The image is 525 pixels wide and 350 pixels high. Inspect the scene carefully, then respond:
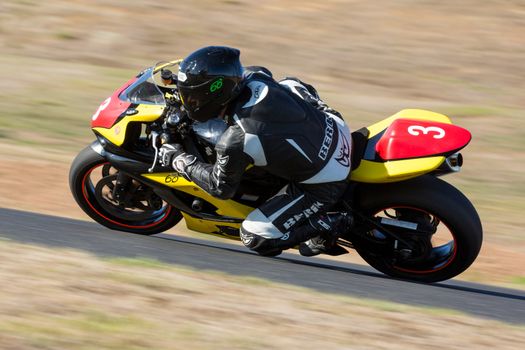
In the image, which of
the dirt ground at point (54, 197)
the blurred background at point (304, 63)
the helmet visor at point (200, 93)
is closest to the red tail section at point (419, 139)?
the helmet visor at point (200, 93)

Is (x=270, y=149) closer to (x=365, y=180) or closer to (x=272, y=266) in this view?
(x=365, y=180)

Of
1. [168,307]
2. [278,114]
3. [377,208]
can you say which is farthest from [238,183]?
[168,307]

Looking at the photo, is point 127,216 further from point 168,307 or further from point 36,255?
point 168,307

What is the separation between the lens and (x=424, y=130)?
6.44 m

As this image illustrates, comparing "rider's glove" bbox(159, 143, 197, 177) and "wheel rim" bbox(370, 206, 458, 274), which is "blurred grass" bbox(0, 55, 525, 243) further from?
"rider's glove" bbox(159, 143, 197, 177)

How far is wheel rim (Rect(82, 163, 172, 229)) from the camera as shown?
7.07 m

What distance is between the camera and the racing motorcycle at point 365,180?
6320mm

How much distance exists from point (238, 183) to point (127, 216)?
52.1 inches

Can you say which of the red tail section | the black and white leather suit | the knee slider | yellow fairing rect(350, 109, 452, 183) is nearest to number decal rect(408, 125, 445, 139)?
the red tail section

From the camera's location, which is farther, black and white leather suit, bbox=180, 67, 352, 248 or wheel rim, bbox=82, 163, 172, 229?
wheel rim, bbox=82, 163, 172, 229

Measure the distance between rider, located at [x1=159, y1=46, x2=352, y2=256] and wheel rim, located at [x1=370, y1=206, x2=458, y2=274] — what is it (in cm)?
39

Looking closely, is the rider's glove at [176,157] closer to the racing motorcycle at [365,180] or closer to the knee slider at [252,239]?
the racing motorcycle at [365,180]

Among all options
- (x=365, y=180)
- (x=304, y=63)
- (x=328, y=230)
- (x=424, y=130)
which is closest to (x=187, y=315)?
(x=328, y=230)

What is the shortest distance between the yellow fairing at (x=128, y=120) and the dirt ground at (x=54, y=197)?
5.83 ft
